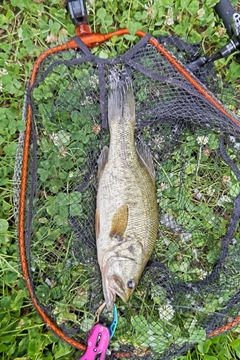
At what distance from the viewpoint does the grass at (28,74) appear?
287 centimetres

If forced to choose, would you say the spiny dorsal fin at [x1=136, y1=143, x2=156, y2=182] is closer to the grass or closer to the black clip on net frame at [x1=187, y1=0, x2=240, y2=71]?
the grass

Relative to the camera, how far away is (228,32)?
3.19 meters

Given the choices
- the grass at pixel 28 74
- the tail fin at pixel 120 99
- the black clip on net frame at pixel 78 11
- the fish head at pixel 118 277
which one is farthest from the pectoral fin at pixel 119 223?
the black clip on net frame at pixel 78 11

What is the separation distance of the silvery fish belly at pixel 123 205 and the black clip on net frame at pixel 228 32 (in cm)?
60

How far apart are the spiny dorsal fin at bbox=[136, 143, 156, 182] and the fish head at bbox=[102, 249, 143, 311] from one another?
2.11 ft

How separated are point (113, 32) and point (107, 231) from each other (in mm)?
1490

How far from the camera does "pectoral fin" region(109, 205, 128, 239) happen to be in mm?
A: 2623

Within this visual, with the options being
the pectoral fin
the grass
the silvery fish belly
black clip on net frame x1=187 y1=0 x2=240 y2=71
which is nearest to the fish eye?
the silvery fish belly

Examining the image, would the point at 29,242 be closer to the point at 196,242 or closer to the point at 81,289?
the point at 81,289

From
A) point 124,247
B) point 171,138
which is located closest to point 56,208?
point 124,247

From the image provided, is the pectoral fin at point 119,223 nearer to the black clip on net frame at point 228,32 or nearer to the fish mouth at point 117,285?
the fish mouth at point 117,285

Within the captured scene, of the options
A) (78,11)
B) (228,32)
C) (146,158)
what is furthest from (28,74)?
(228,32)

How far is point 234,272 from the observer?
297 centimetres

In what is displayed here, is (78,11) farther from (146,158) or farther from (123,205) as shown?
(123,205)
